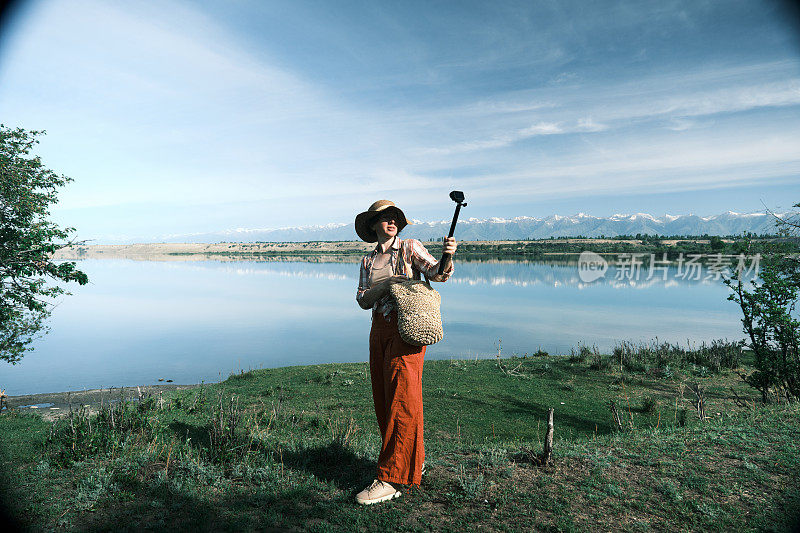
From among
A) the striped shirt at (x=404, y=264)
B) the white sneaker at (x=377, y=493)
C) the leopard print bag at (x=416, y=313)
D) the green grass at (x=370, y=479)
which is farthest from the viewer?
the striped shirt at (x=404, y=264)

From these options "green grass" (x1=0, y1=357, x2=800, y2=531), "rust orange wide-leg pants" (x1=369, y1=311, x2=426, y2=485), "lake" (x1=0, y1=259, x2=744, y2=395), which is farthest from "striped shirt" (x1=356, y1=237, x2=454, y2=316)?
"lake" (x1=0, y1=259, x2=744, y2=395)

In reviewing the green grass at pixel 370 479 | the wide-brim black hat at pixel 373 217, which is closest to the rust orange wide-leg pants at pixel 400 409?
the green grass at pixel 370 479

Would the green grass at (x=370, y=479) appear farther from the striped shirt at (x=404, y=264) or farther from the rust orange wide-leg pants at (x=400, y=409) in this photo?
the striped shirt at (x=404, y=264)

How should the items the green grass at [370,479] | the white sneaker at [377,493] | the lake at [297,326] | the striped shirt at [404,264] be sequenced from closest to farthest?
the green grass at [370,479], the white sneaker at [377,493], the striped shirt at [404,264], the lake at [297,326]

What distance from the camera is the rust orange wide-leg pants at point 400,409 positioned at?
13.0 feet

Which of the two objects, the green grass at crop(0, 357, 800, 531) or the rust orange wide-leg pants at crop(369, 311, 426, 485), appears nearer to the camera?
the green grass at crop(0, 357, 800, 531)

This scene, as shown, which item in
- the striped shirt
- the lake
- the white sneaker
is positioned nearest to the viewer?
the white sneaker

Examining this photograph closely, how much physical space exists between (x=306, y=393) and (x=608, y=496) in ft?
27.3

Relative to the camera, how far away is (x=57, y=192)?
10.3 m

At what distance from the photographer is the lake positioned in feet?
68.3

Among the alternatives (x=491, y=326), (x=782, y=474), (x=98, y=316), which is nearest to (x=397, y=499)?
(x=782, y=474)

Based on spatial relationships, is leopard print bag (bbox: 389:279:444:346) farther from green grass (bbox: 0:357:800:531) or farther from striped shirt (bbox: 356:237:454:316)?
green grass (bbox: 0:357:800:531)

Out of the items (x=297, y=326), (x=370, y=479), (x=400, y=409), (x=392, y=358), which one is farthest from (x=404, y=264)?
(x=297, y=326)

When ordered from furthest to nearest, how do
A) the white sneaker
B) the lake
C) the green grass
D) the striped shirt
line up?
1. the lake
2. the striped shirt
3. the white sneaker
4. the green grass
